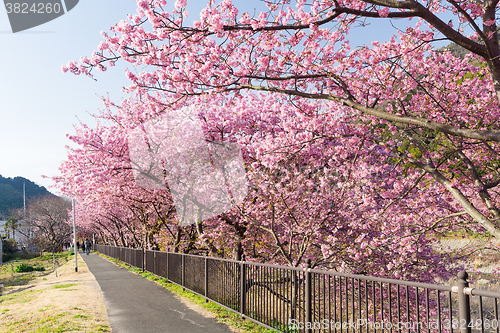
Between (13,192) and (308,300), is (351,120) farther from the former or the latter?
(13,192)

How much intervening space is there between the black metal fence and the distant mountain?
11814 centimetres

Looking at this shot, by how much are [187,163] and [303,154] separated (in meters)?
5.10

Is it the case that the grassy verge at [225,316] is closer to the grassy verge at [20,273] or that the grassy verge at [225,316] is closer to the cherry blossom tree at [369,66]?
the cherry blossom tree at [369,66]

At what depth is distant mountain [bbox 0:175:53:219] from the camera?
125 metres

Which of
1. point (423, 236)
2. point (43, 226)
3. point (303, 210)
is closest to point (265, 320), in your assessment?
point (303, 210)

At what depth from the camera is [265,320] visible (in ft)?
24.1

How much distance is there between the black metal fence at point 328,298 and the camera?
3.86m

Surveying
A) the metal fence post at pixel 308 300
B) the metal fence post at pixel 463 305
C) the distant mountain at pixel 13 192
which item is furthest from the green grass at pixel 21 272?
the distant mountain at pixel 13 192

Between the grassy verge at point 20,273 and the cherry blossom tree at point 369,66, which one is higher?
the cherry blossom tree at point 369,66

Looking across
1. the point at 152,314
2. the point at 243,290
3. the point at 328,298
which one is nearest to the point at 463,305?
the point at 328,298

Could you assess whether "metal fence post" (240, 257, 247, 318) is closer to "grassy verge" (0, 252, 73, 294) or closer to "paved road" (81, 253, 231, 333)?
"paved road" (81, 253, 231, 333)

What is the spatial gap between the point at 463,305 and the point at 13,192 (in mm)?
162309

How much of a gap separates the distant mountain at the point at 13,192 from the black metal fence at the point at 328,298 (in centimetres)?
11814

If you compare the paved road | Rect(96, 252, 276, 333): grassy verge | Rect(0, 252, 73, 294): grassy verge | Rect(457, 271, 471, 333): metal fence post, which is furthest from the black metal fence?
Rect(0, 252, 73, 294): grassy verge
